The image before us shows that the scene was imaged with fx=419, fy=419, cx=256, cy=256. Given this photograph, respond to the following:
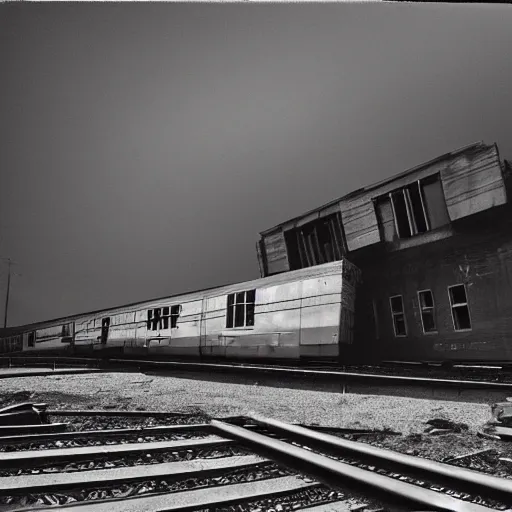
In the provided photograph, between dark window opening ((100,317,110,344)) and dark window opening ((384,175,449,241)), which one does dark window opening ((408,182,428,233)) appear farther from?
dark window opening ((100,317,110,344))

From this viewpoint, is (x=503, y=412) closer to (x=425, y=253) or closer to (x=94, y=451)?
(x=94, y=451)

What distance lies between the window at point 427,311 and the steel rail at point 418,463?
4003 millimetres

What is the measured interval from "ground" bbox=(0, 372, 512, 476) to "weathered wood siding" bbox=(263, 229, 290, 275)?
1.08m

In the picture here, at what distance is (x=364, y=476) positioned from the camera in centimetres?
106

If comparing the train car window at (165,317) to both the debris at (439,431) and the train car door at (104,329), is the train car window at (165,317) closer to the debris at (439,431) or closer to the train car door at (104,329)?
the train car door at (104,329)

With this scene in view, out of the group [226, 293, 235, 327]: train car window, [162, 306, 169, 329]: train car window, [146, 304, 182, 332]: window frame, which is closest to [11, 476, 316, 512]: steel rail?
[226, 293, 235, 327]: train car window

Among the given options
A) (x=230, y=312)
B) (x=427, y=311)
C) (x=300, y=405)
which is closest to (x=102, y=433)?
(x=300, y=405)

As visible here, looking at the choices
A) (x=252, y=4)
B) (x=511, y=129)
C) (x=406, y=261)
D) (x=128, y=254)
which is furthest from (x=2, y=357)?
(x=511, y=129)

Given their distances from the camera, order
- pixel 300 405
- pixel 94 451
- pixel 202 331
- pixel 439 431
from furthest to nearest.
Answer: pixel 202 331 < pixel 300 405 < pixel 439 431 < pixel 94 451

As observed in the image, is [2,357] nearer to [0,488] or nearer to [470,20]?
[0,488]

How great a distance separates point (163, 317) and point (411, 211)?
306cm

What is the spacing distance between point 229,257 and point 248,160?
30.0 inches

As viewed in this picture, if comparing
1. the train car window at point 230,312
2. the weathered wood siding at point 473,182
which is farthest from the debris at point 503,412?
the train car window at point 230,312

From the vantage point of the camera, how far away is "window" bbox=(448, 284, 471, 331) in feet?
16.3
